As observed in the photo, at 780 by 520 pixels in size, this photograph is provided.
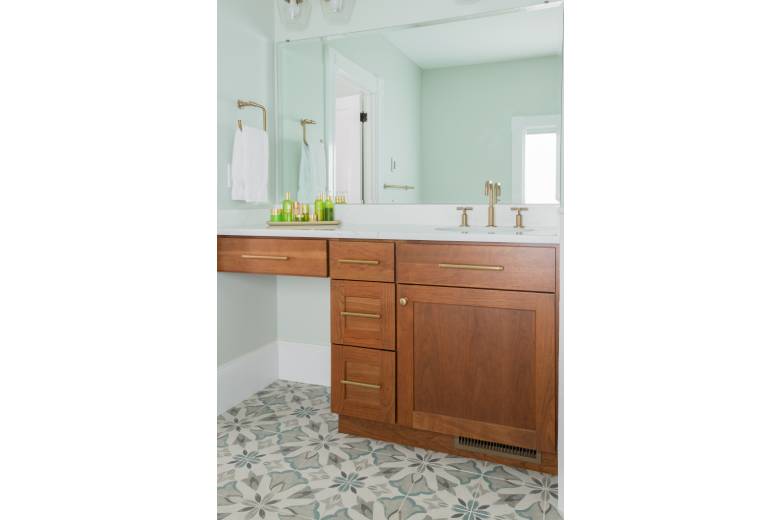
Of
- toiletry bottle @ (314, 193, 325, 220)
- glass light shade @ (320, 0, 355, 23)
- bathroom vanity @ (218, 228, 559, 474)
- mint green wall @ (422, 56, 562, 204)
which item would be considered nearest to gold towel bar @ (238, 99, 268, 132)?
toiletry bottle @ (314, 193, 325, 220)

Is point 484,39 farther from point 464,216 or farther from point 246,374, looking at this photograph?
point 246,374

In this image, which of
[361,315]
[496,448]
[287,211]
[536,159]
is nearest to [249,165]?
[287,211]

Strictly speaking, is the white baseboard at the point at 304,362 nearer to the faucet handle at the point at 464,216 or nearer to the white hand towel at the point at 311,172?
the white hand towel at the point at 311,172

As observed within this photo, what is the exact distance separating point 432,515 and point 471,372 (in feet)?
1.66

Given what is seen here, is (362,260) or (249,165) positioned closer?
(362,260)

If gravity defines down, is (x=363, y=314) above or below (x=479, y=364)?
above

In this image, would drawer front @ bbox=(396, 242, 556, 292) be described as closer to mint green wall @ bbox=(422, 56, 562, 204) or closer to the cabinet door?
the cabinet door

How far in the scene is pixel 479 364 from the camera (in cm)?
185

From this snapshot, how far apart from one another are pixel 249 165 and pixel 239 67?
486 millimetres

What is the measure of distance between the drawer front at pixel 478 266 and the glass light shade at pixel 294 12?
1545 millimetres

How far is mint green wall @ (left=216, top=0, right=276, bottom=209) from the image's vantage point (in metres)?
2.40

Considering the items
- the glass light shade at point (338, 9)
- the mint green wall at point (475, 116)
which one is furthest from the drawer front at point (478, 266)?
the glass light shade at point (338, 9)
